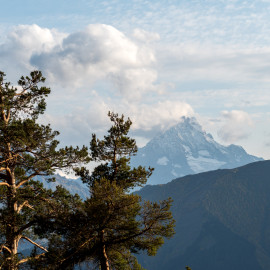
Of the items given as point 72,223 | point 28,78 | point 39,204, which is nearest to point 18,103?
point 28,78

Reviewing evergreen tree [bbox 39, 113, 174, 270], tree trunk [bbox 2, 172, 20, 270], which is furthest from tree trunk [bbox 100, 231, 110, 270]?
tree trunk [bbox 2, 172, 20, 270]

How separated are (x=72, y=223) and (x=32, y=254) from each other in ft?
10.5

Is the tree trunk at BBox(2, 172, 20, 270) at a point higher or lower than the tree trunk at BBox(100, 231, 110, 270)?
higher

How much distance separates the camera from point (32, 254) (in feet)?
76.8

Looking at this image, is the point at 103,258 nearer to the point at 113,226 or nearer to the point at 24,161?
the point at 113,226

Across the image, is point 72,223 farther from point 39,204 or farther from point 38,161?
point 38,161

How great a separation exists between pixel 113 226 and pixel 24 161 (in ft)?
23.8

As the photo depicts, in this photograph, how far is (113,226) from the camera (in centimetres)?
2328

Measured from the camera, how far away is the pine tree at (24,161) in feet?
73.0

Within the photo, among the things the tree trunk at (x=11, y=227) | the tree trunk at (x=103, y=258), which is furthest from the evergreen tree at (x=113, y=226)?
the tree trunk at (x=11, y=227)

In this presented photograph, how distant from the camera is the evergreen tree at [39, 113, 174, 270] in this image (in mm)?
21891

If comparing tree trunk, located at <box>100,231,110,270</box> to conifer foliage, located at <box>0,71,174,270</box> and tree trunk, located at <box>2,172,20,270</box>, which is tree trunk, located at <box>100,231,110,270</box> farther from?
tree trunk, located at <box>2,172,20,270</box>

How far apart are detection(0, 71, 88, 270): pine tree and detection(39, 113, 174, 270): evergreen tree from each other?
5.37ft

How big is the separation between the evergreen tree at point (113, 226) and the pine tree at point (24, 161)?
1635mm
